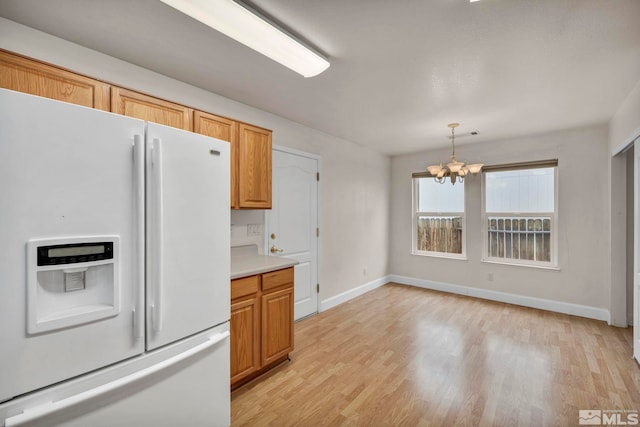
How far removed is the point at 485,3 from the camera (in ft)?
4.87

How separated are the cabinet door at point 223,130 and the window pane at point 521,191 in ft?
12.8

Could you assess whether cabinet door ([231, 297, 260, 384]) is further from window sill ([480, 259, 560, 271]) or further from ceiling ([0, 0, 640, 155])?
window sill ([480, 259, 560, 271])

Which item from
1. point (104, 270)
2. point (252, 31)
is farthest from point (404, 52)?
point (104, 270)

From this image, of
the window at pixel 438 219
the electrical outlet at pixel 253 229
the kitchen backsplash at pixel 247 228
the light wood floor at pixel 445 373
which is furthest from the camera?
the window at pixel 438 219

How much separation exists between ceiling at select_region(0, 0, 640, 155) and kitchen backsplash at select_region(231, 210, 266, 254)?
116 centimetres

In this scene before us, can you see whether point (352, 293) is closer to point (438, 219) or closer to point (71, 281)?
point (438, 219)

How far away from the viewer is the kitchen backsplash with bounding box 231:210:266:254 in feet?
9.42

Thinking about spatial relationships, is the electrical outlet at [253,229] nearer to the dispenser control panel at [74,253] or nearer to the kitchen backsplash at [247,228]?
the kitchen backsplash at [247,228]

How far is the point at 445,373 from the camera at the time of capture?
2396 millimetres

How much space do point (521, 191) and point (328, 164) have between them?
291 cm

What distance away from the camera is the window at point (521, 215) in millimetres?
3979

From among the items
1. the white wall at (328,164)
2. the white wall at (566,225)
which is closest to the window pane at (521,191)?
the white wall at (566,225)

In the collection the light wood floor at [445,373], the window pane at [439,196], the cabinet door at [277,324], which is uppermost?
the window pane at [439,196]

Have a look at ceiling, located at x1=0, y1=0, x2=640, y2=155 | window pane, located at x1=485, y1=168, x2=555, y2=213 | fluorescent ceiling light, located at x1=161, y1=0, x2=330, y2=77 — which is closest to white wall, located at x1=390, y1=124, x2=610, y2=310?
window pane, located at x1=485, y1=168, x2=555, y2=213
